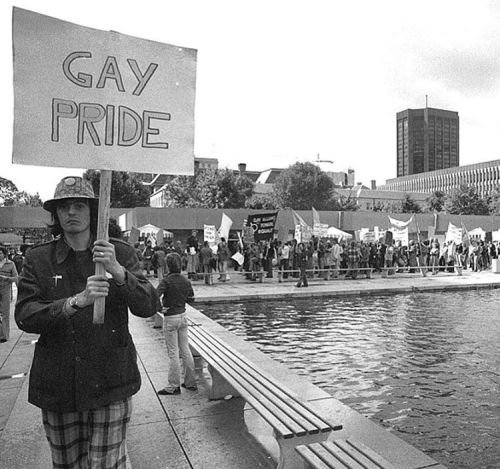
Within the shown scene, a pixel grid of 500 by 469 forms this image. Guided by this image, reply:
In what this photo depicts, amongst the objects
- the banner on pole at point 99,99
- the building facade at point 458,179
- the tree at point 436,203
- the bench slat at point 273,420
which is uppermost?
the building facade at point 458,179

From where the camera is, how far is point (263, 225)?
2191 cm

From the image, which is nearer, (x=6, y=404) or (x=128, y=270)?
(x=128, y=270)

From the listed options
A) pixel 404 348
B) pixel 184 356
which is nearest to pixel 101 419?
pixel 184 356

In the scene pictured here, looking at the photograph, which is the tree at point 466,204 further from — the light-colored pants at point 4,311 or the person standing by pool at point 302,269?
the light-colored pants at point 4,311

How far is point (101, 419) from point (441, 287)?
58.3ft

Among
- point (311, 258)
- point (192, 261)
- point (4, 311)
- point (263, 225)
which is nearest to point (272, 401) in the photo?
point (4, 311)

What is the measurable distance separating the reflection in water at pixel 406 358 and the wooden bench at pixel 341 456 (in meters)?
1.85

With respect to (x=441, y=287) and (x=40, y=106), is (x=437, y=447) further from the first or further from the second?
(x=441, y=287)

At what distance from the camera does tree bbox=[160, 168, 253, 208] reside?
Answer: 56500 mm

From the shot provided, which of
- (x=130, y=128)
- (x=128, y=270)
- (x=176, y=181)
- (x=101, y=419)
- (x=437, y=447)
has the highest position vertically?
(x=176, y=181)

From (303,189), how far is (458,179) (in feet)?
310

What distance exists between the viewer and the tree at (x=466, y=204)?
6556cm

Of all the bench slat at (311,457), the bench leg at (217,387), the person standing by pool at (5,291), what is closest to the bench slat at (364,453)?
the bench slat at (311,457)

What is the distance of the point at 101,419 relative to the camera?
8.36 ft
